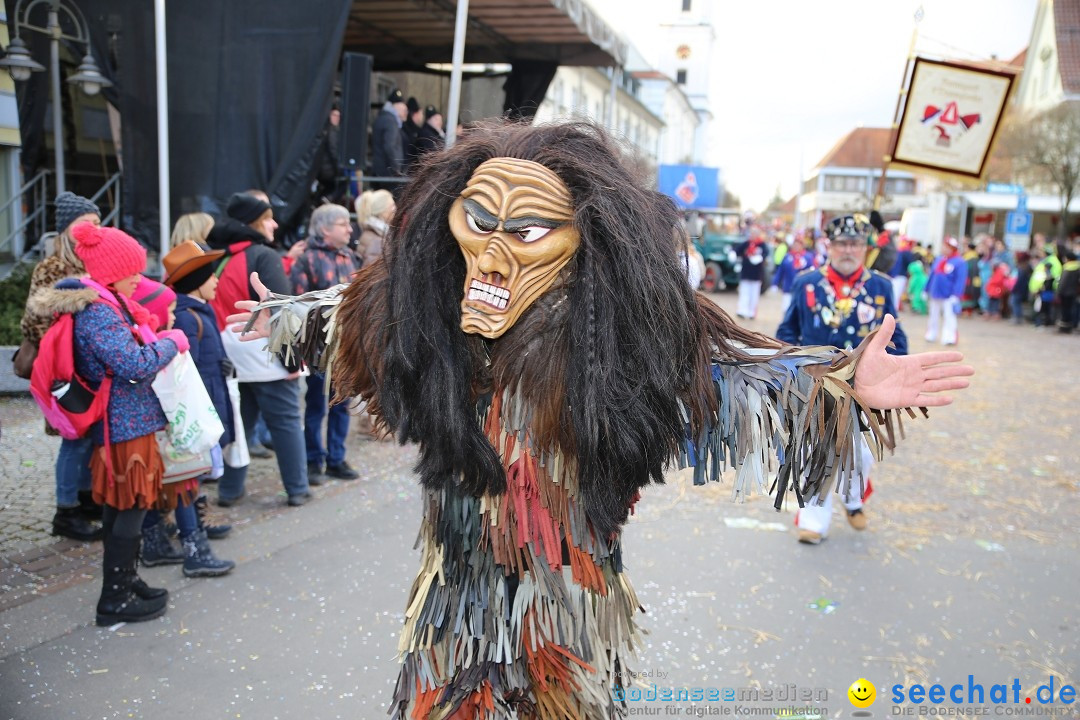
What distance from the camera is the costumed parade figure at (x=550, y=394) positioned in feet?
5.44

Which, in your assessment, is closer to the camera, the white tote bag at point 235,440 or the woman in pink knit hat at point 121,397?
the woman in pink knit hat at point 121,397

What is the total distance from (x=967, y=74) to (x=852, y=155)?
69500mm

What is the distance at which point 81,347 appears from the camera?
3105mm

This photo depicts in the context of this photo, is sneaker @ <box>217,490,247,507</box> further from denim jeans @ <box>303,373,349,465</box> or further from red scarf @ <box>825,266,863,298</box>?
red scarf @ <box>825,266,863,298</box>

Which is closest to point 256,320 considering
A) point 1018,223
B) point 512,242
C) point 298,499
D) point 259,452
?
point 512,242

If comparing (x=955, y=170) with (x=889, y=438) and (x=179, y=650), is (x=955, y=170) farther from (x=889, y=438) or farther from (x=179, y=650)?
(x=179, y=650)

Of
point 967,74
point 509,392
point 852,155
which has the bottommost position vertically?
point 509,392

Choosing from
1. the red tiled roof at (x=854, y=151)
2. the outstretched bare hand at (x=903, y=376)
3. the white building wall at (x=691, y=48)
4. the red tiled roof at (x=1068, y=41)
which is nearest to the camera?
the outstretched bare hand at (x=903, y=376)

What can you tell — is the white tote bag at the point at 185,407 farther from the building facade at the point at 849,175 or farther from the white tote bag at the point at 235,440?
the building facade at the point at 849,175

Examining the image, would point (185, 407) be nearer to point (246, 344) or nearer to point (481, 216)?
point (246, 344)

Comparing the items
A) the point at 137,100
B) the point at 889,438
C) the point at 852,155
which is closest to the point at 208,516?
the point at 889,438

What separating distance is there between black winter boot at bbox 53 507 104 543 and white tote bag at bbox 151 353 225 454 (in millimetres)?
1154

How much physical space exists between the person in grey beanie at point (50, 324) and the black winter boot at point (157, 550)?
0.42m

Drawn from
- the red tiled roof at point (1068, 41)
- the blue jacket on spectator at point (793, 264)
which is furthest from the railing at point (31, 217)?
the red tiled roof at point (1068, 41)
